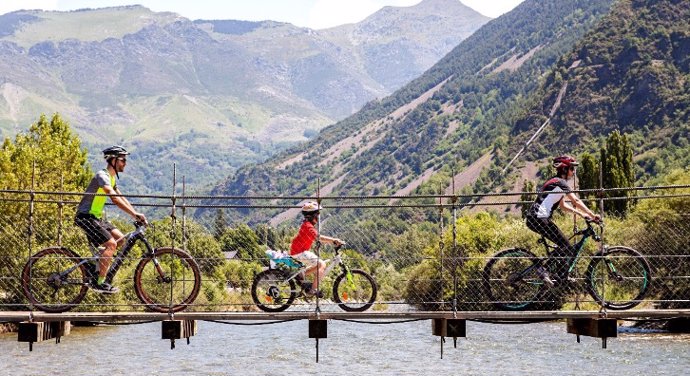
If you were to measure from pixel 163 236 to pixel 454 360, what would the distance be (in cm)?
2037

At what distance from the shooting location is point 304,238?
1819cm

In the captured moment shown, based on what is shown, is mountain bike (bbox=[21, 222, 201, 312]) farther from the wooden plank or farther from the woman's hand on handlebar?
the wooden plank

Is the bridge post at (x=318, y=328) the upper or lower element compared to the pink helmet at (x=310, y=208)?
lower

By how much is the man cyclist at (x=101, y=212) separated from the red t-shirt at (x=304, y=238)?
282 centimetres

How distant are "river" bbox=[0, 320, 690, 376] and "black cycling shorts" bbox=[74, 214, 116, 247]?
78.5 ft

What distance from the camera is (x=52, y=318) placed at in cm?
1652

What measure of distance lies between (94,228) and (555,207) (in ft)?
23.9

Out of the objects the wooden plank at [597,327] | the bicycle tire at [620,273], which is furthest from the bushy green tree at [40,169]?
the bicycle tire at [620,273]

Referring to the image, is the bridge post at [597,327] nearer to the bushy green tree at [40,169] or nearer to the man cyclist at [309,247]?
the man cyclist at [309,247]

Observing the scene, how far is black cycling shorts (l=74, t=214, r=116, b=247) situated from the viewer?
16.4 metres

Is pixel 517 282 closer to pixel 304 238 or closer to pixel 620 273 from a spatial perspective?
pixel 620 273

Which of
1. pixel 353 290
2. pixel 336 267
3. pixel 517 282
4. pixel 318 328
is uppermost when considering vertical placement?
pixel 336 267

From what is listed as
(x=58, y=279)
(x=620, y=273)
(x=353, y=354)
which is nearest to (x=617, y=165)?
(x=353, y=354)

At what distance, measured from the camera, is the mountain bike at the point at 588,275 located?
674 inches
